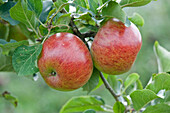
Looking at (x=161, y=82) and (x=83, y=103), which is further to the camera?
(x=83, y=103)

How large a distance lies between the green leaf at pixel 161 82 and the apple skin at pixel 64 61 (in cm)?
25

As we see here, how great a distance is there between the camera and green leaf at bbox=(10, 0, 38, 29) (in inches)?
30.5

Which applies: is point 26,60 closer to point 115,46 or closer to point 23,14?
point 23,14

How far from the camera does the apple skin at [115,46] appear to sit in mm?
838

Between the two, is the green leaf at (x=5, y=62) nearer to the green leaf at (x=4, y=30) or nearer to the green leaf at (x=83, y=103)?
the green leaf at (x=4, y=30)

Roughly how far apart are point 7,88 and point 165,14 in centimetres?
288

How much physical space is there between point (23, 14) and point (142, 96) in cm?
50

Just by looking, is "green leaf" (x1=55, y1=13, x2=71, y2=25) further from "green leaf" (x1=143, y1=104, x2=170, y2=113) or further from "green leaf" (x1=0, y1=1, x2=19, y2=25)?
"green leaf" (x1=143, y1=104, x2=170, y2=113)

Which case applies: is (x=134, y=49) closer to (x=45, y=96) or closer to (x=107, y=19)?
(x=107, y=19)

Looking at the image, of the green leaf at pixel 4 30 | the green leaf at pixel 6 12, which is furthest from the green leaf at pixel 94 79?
the green leaf at pixel 4 30

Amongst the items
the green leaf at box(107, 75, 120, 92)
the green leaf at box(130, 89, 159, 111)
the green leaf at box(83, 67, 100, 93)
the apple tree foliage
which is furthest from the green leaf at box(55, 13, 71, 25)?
the green leaf at box(107, 75, 120, 92)

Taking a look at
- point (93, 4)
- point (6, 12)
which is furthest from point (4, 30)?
point (93, 4)

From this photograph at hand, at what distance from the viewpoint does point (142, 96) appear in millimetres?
881

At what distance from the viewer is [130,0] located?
2.72 ft
